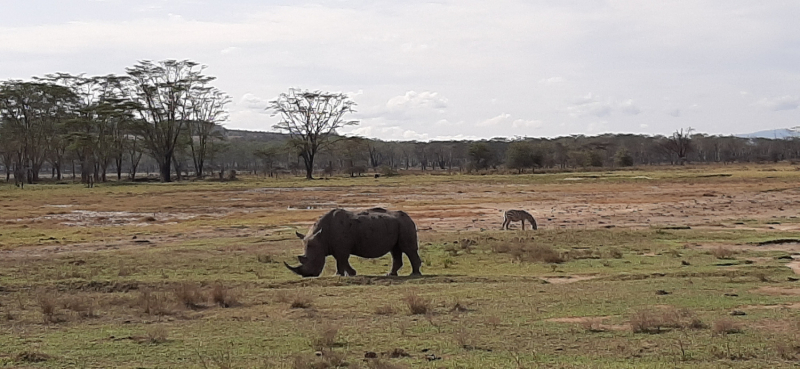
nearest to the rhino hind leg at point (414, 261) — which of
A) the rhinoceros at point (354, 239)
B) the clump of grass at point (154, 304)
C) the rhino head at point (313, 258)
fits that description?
the rhinoceros at point (354, 239)

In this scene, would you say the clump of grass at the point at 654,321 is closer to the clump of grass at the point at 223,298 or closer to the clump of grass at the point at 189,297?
the clump of grass at the point at 223,298

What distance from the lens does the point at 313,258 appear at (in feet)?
56.7

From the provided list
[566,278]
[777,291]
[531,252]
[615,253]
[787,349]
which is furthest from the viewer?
[615,253]

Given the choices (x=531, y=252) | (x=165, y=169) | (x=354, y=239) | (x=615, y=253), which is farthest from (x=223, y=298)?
(x=165, y=169)

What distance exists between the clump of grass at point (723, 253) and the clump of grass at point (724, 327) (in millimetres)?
10280

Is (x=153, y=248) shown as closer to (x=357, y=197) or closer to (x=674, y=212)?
(x=674, y=212)

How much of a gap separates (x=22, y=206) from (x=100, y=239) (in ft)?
75.4

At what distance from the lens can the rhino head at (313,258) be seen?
56.5 feet

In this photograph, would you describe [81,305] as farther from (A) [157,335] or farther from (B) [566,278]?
(B) [566,278]

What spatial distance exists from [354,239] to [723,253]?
936cm

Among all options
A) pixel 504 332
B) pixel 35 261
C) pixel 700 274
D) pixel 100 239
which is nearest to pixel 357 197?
pixel 100 239

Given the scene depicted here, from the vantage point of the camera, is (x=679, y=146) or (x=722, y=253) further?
(x=679, y=146)

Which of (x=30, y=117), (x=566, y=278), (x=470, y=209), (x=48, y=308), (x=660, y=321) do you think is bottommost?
(x=470, y=209)

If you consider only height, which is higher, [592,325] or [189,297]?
[592,325]
